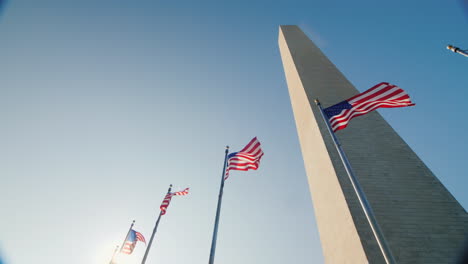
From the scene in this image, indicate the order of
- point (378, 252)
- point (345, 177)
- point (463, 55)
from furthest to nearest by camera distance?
1. point (345, 177)
2. point (378, 252)
3. point (463, 55)

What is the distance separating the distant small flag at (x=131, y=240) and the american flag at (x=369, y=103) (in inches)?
455

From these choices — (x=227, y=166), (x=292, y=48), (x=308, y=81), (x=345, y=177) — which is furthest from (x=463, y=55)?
(x=292, y=48)

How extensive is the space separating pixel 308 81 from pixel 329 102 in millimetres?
2529

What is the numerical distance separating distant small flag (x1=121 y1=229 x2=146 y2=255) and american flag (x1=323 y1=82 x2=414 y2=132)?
37.9 ft

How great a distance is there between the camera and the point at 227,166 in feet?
28.6

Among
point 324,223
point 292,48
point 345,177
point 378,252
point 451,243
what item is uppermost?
point 292,48

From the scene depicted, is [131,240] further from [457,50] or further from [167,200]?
[457,50]

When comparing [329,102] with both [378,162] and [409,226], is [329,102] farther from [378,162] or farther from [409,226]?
[409,226]

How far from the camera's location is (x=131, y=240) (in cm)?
1245

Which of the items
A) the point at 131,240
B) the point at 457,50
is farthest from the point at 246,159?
the point at 131,240

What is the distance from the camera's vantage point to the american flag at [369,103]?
20.4ft

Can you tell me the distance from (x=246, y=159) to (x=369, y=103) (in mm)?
4246

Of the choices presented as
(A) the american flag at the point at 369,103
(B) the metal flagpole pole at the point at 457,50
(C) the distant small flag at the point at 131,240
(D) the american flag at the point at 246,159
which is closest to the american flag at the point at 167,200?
(C) the distant small flag at the point at 131,240

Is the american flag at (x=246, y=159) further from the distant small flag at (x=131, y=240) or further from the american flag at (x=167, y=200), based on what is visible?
the distant small flag at (x=131, y=240)
